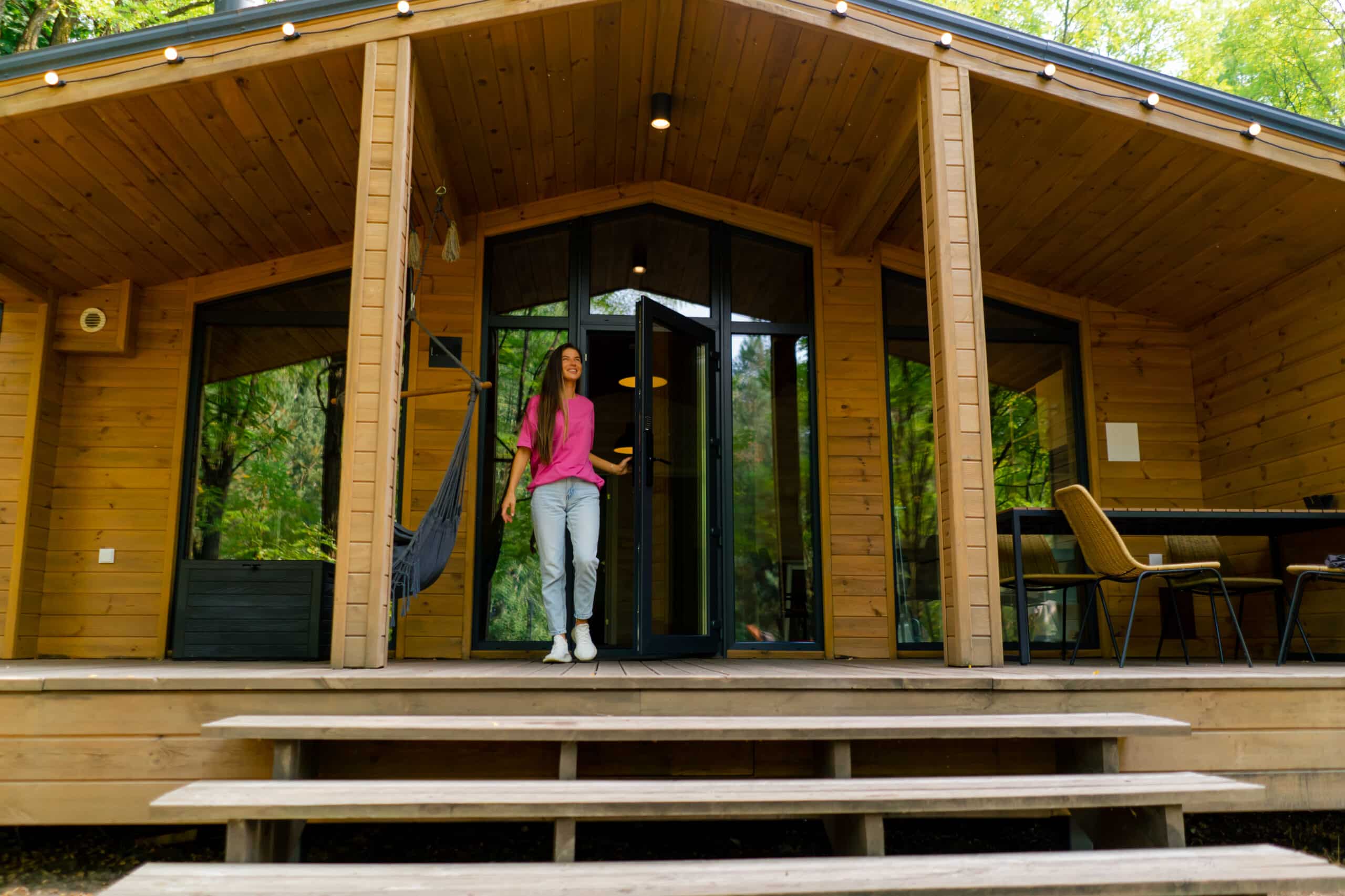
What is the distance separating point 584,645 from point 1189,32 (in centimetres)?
1493

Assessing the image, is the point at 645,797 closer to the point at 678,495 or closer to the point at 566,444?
the point at 566,444

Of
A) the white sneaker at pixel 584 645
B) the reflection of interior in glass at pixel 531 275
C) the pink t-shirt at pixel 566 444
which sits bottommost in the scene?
the white sneaker at pixel 584 645

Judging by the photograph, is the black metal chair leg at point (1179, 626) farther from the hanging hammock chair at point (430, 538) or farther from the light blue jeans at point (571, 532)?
the hanging hammock chair at point (430, 538)

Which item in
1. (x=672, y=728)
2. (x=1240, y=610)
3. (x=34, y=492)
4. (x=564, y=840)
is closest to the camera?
(x=564, y=840)

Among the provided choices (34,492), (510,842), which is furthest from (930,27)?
(34,492)

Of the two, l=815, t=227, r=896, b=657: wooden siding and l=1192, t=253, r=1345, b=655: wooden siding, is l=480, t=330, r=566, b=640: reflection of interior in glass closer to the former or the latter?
l=815, t=227, r=896, b=657: wooden siding

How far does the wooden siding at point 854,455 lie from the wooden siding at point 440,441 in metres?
1.94

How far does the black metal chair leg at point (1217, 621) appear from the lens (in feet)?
13.9

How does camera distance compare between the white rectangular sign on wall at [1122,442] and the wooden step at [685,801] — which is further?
the white rectangular sign on wall at [1122,442]

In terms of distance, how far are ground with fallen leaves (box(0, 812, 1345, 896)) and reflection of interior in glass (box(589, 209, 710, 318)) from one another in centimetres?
298

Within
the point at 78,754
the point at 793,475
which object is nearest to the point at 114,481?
the point at 78,754

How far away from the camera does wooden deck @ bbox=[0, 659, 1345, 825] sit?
118 inches

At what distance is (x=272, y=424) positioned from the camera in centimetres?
554

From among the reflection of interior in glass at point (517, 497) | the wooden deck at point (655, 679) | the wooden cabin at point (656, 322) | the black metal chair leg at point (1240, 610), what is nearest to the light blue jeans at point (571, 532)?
the wooden cabin at point (656, 322)
